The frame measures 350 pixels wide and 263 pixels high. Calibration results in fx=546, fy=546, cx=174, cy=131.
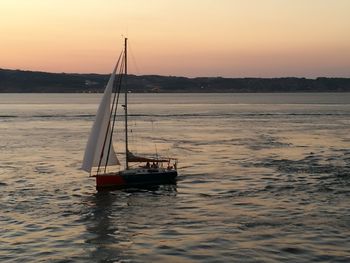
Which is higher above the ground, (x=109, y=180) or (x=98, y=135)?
(x=98, y=135)

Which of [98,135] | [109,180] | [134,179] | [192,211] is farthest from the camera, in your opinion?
[134,179]

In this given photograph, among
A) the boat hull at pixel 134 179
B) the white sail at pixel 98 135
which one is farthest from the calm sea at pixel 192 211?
the white sail at pixel 98 135

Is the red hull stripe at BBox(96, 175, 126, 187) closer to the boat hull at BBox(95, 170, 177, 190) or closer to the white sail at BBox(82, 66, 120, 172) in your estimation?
the boat hull at BBox(95, 170, 177, 190)

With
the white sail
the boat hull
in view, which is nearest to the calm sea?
the boat hull

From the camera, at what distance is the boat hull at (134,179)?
41.7 meters

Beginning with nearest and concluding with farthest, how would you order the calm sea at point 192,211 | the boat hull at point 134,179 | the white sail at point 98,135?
1. the calm sea at point 192,211
2. the boat hull at point 134,179
3. the white sail at point 98,135

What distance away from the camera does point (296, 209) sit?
112 ft

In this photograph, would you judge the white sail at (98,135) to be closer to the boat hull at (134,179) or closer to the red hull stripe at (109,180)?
the red hull stripe at (109,180)

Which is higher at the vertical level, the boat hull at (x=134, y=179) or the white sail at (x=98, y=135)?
the white sail at (x=98, y=135)

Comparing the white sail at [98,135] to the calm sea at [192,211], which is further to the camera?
the white sail at [98,135]

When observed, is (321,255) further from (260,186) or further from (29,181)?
(29,181)

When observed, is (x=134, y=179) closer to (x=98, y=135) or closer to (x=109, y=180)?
(x=109, y=180)

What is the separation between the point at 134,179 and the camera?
4284cm

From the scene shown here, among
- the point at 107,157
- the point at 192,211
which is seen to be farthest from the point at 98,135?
the point at 192,211
